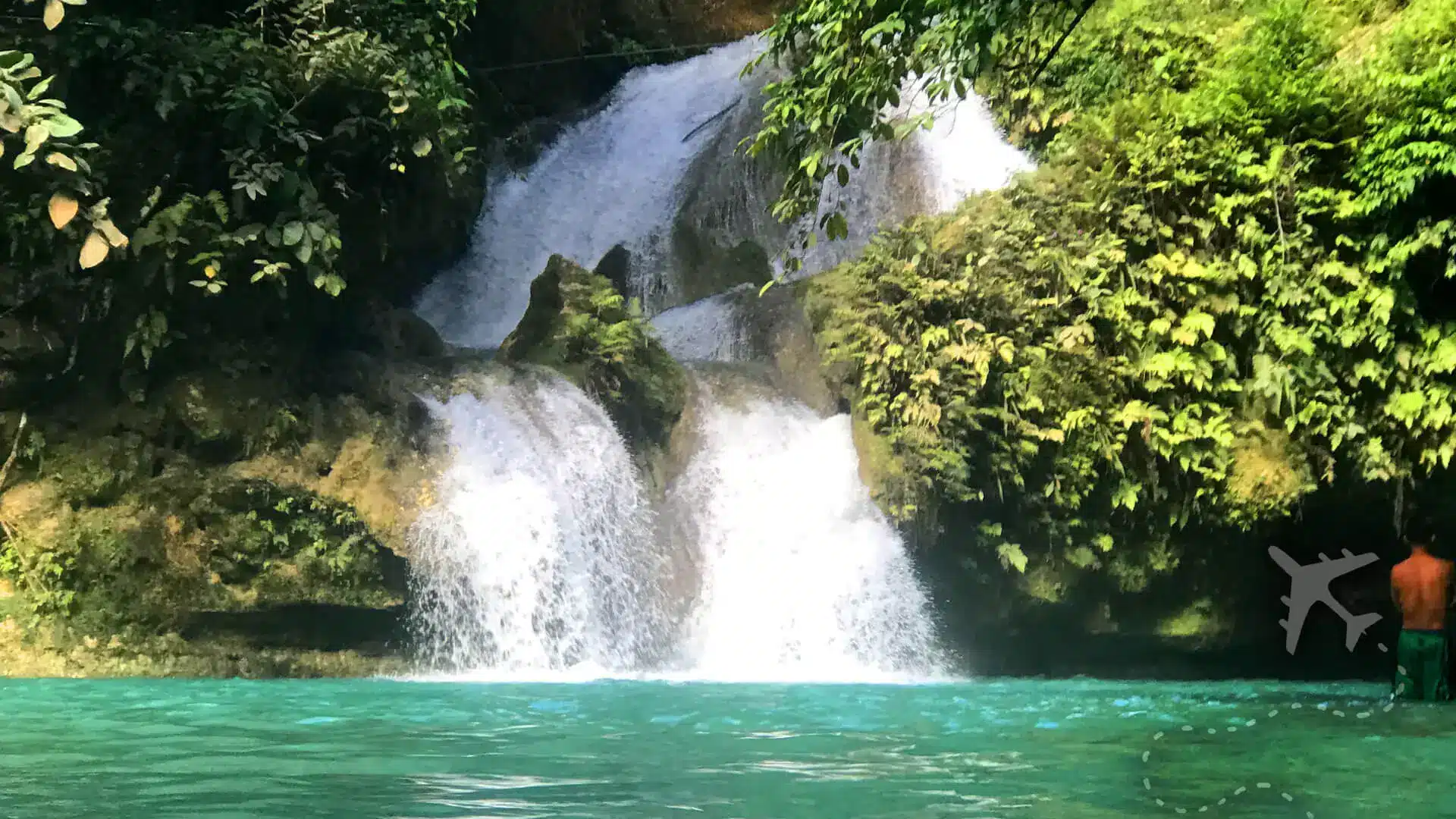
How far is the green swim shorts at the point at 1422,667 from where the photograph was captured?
782 centimetres

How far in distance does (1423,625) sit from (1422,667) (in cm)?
30

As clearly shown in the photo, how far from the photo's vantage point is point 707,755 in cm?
453

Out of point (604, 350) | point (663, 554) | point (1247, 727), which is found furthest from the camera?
point (604, 350)

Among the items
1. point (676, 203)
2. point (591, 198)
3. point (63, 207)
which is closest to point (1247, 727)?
point (63, 207)

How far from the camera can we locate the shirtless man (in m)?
7.87

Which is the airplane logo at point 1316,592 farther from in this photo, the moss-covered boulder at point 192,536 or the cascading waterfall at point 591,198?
the cascading waterfall at point 591,198

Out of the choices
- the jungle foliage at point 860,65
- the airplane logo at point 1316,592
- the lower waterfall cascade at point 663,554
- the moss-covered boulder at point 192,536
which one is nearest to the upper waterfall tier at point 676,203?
the lower waterfall cascade at point 663,554

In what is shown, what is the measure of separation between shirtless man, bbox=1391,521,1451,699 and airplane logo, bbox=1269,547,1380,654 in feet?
6.95

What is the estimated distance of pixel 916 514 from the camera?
1009 cm

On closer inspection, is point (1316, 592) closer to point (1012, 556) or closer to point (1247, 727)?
point (1012, 556)

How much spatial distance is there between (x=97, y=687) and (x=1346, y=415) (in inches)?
395

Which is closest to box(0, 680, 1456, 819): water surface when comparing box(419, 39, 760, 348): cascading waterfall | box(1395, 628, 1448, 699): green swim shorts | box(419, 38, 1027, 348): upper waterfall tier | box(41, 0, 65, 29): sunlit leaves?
box(1395, 628, 1448, 699): green swim shorts

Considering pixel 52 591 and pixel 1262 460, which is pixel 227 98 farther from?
pixel 1262 460

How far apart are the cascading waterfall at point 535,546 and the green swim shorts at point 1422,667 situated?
6095mm
